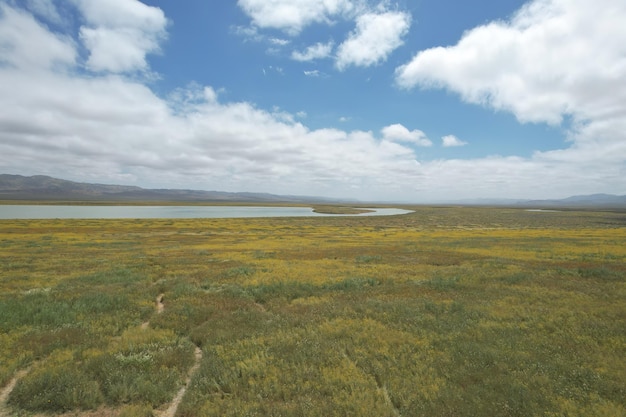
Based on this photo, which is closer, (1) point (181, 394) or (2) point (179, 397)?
(2) point (179, 397)

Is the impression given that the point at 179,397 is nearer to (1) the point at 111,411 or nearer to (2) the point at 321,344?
(1) the point at 111,411

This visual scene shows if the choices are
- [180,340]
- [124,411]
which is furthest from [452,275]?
[124,411]

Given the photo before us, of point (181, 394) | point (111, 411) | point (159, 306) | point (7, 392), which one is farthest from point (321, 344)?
point (159, 306)

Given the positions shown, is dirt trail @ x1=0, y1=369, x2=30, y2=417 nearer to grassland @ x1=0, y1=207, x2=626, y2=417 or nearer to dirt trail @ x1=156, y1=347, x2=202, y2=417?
grassland @ x1=0, y1=207, x2=626, y2=417

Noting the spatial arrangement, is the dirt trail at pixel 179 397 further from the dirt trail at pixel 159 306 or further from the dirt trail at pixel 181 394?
the dirt trail at pixel 159 306

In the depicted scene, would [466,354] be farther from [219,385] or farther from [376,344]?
[219,385]

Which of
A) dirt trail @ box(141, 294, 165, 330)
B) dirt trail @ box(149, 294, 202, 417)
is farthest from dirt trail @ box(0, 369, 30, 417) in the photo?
dirt trail @ box(141, 294, 165, 330)

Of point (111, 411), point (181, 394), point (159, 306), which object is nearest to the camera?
point (111, 411)

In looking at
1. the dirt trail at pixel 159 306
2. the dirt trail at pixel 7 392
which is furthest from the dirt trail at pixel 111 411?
the dirt trail at pixel 159 306
